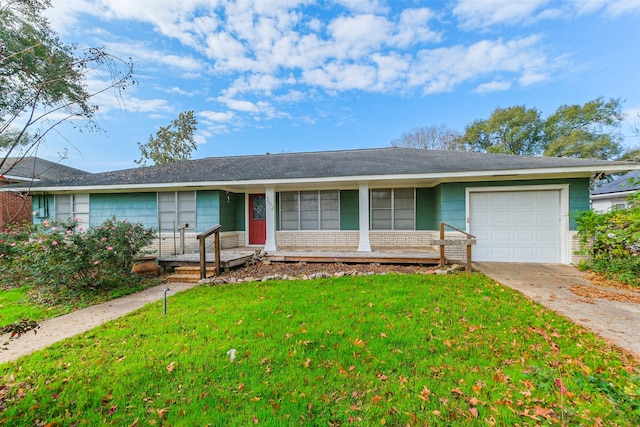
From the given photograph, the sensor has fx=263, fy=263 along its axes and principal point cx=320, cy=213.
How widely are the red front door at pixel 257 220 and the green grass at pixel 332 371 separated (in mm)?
5518

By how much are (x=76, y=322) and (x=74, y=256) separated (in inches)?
71.3

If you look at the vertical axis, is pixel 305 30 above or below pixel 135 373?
above

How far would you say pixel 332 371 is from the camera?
8.31 ft

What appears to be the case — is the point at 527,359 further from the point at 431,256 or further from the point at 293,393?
the point at 431,256

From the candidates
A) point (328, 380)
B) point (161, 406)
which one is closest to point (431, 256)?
point (328, 380)

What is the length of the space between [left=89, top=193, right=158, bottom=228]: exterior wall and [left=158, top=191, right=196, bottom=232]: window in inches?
8.6

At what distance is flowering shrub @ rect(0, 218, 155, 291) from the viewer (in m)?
5.07

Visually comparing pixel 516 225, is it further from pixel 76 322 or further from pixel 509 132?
pixel 509 132

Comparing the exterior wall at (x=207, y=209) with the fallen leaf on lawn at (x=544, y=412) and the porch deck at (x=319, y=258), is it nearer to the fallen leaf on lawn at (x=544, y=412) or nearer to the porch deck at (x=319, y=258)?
the porch deck at (x=319, y=258)

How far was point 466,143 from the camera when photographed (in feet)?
81.7

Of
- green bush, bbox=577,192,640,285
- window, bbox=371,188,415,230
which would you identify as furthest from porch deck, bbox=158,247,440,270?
green bush, bbox=577,192,640,285

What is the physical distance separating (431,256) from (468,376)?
15.7 ft

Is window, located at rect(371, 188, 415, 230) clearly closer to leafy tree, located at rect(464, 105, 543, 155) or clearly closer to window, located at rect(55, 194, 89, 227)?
window, located at rect(55, 194, 89, 227)

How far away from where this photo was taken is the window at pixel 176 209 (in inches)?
351
